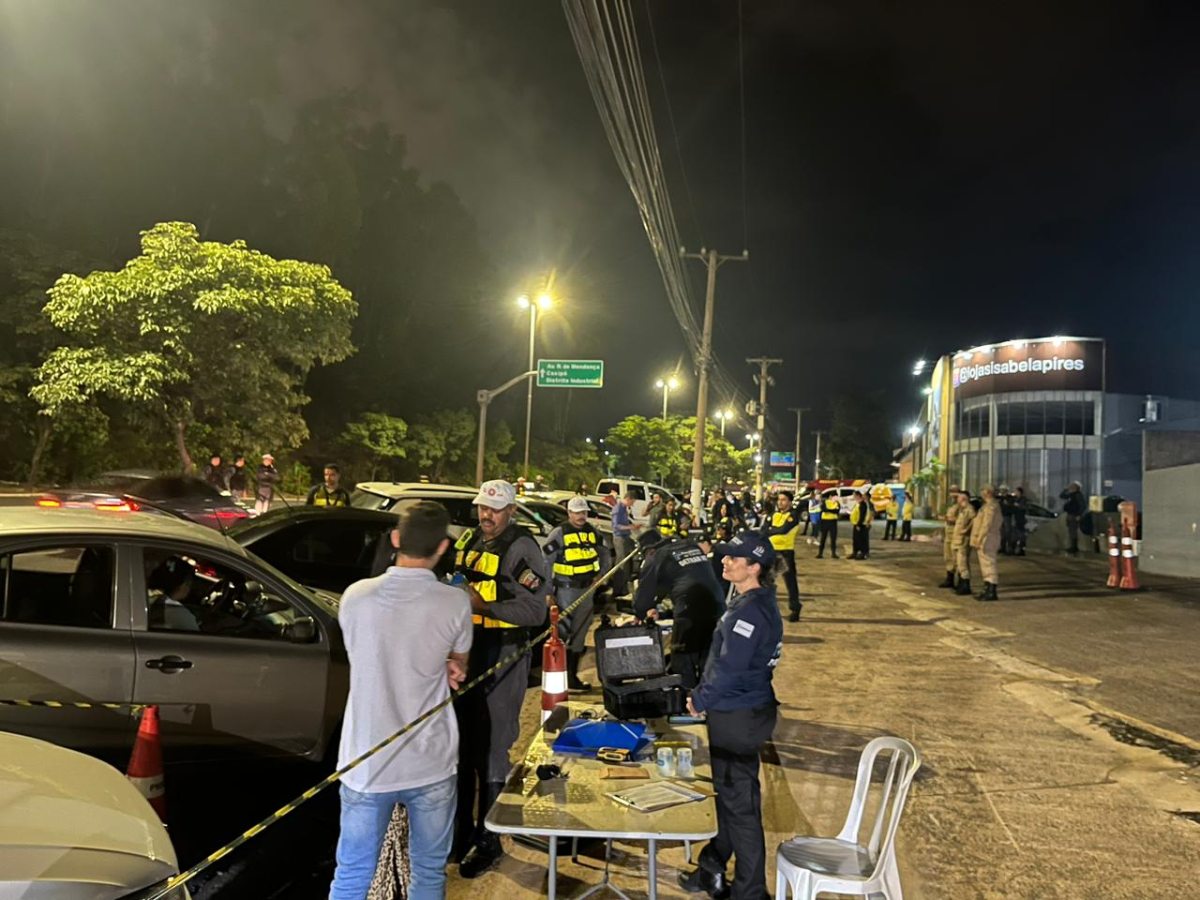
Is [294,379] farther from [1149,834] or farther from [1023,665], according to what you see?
[1149,834]

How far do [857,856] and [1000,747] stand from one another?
3598 millimetres

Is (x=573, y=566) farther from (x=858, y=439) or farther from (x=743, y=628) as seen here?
(x=858, y=439)

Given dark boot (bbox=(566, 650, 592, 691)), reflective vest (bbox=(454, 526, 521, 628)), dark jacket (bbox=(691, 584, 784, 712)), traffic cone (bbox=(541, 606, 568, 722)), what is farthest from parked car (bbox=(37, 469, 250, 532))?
dark jacket (bbox=(691, 584, 784, 712))

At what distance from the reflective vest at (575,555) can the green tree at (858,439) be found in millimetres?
95730

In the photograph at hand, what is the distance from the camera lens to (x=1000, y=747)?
6.58m

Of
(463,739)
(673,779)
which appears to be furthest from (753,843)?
(463,739)

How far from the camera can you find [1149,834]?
4902 mm

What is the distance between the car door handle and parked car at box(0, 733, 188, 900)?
1607 mm

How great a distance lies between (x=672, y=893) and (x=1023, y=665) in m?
6.94

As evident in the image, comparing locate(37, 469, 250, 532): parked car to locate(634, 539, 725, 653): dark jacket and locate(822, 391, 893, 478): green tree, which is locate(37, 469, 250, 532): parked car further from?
locate(822, 391, 893, 478): green tree

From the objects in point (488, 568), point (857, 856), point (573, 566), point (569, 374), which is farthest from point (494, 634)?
point (569, 374)

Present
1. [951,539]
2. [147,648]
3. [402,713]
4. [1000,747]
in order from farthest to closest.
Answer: [951,539] < [1000,747] < [147,648] < [402,713]

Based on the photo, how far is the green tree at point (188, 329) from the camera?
19.6m

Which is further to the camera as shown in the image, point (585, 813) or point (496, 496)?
point (496, 496)
